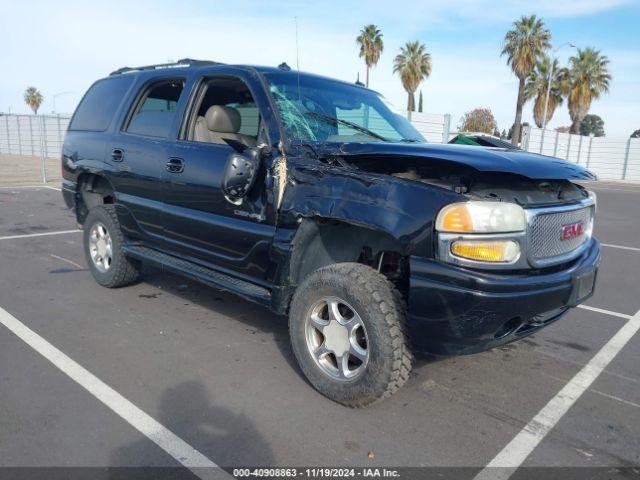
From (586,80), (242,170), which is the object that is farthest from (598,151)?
(242,170)

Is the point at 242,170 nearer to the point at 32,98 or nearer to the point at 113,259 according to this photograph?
the point at 113,259

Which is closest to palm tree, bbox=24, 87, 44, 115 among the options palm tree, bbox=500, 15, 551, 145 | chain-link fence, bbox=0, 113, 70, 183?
chain-link fence, bbox=0, 113, 70, 183

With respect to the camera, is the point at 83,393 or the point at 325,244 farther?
the point at 325,244

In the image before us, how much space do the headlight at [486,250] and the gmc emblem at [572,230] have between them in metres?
0.55

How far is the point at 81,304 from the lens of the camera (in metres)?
4.82

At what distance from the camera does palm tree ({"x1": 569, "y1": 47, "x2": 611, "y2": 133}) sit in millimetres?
40344

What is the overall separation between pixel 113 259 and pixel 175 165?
1485 mm

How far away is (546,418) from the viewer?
3062 mm

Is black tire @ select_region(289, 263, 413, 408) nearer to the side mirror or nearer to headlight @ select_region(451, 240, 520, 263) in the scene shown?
headlight @ select_region(451, 240, 520, 263)

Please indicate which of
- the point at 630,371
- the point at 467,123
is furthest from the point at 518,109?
the point at 630,371

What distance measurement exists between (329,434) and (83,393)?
1518 millimetres

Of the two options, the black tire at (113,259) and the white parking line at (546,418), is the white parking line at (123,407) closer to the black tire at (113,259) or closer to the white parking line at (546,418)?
the black tire at (113,259)

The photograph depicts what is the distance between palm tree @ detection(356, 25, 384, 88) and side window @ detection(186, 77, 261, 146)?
132 feet

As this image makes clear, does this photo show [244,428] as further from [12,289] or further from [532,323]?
[12,289]
